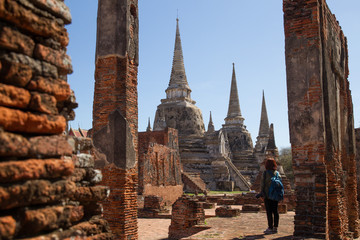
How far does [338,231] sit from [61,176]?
239 inches

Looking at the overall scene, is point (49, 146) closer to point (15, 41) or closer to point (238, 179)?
point (15, 41)

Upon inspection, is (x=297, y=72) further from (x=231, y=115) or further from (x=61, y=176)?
(x=231, y=115)

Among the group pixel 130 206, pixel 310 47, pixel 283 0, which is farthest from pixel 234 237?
pixel 283 0

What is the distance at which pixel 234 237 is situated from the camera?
246 inches

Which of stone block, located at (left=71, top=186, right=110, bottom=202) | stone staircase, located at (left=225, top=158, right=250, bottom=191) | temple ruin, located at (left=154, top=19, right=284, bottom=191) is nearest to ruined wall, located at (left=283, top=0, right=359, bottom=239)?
stone block, located at (left=71, top=186, right=110, bottom=202)

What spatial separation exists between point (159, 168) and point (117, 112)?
12.6 meters

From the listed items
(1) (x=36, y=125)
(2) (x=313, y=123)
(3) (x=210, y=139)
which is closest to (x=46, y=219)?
(1) (x=36, y=125)

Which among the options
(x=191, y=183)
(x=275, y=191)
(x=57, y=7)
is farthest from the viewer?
(x=191, y=183)

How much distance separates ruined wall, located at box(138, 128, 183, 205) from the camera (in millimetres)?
17234

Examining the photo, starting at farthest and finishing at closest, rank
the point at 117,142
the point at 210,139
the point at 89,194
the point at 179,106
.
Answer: the point at 179,106, the point at 210,139, the point at 117,142, the point at 89,194

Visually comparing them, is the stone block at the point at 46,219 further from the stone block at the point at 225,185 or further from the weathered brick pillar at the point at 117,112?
the stone block at the point at 225,185

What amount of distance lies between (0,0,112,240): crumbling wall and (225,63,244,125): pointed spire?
1419 inches

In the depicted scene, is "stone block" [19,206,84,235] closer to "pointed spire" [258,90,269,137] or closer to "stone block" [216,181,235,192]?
"stone block" [216,181,235,192]

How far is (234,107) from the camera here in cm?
3812
